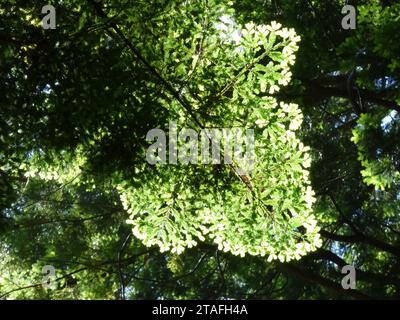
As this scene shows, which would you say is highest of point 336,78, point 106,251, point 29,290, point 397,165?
point 336,78

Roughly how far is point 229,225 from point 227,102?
1.40 m

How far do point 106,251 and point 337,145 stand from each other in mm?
5480

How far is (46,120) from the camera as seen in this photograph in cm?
412

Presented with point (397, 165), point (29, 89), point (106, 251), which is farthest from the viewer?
point (106, 251)

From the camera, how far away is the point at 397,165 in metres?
6.63

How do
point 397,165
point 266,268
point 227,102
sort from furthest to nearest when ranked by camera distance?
point 266,268 → point 397,165 → point 227,102

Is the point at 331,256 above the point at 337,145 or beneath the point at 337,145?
beneath

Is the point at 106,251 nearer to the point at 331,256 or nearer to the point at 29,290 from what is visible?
the point at 29,290

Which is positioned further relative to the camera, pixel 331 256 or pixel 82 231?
pixel 82 231

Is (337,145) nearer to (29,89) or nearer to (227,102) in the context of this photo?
(227,102)

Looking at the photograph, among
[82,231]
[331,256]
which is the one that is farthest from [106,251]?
[331,256]

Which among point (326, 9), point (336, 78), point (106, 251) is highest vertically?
point (326, 9)

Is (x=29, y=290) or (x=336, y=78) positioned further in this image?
(x=336, y=78)
